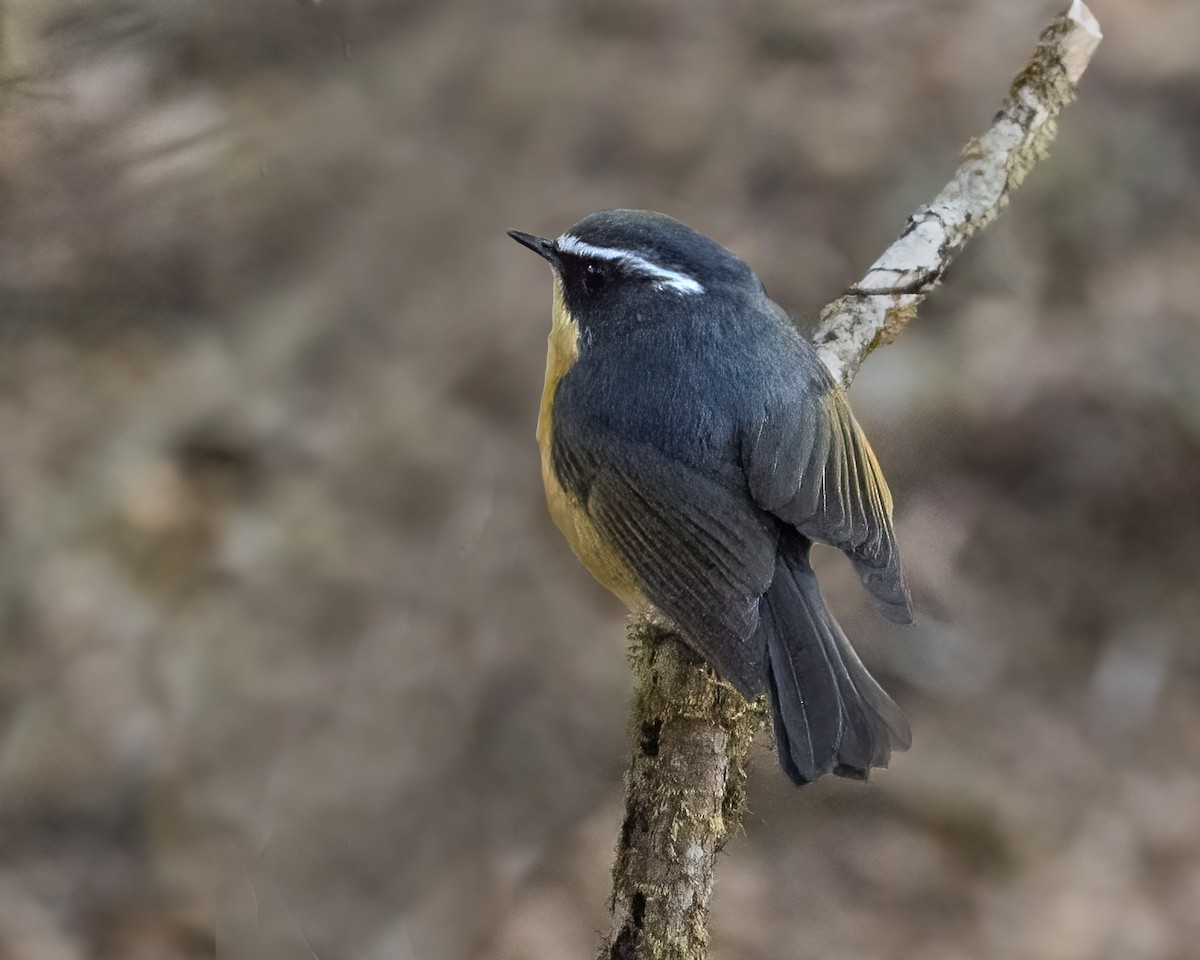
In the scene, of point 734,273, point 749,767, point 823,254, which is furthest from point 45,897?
point 823,254

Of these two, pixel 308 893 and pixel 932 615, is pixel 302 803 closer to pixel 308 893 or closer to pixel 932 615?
pixel 308 893

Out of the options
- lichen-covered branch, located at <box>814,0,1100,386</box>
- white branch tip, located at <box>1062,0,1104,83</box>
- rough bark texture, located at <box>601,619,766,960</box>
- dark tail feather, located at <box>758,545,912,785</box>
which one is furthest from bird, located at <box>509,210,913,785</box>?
white branch tip, located at <box>1062,0,1104,83</box>

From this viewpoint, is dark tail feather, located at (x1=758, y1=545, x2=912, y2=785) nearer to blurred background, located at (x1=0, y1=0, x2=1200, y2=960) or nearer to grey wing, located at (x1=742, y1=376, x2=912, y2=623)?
grey wing, located at (x1=742, y1=376, x2=912, y2=623)

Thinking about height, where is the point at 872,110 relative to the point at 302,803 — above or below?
above

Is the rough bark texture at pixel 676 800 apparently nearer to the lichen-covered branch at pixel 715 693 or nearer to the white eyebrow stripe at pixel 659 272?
the lichen-covered branch at pixel 715 693

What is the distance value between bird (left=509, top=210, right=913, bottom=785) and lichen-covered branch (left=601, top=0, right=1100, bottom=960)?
0.14 m

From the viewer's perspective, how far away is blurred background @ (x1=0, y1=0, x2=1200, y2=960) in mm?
3234

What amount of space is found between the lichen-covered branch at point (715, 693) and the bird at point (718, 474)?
0.14m

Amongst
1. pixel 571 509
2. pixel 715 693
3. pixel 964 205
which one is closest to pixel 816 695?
pixel 715 693

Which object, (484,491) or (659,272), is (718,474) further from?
(484,491)

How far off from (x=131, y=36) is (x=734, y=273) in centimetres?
243

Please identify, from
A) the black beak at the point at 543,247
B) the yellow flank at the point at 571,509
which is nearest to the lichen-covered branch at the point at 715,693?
the yellow flank at the point at 571,509

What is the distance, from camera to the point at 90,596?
3.65m

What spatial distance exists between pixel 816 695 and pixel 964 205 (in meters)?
1.28
